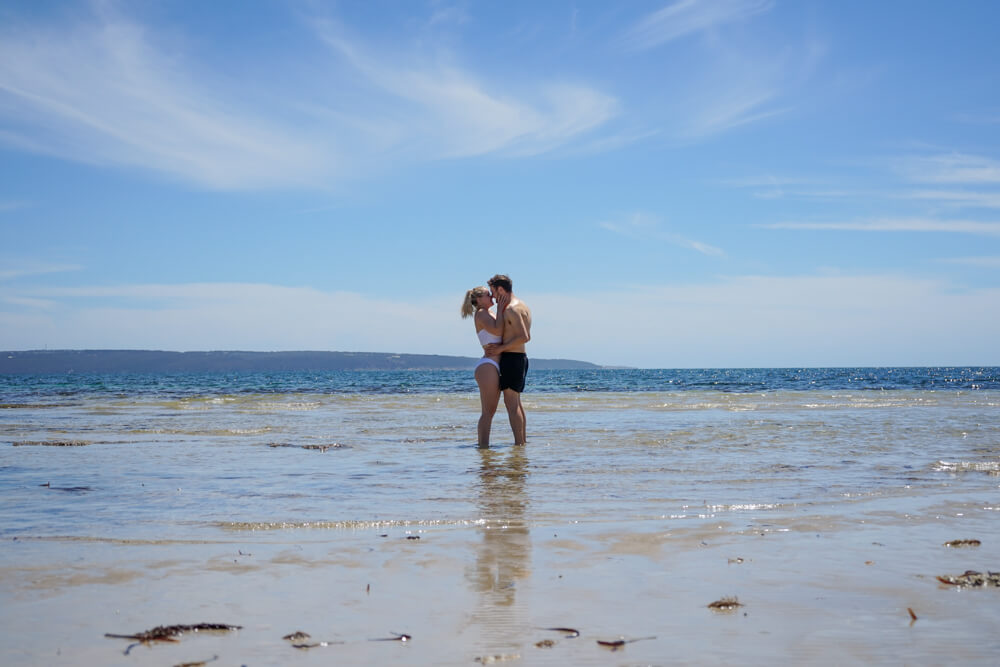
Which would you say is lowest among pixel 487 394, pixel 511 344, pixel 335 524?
pixel 335 524

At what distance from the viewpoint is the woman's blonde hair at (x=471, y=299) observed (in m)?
9.50

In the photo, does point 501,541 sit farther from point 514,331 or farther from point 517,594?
point 514,331

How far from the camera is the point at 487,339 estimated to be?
9500 millimetres

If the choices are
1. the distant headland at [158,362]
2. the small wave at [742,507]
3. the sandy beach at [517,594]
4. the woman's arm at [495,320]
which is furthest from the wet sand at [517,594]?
the distant headland at [158,362]

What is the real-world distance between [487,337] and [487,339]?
0.08 ft

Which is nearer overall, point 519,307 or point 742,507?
point 742,507

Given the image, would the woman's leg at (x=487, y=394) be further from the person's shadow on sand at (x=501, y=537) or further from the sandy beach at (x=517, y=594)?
the sandy beach at (x=517, y=594)

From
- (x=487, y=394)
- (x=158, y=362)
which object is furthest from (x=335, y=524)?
(x=158, y=362)

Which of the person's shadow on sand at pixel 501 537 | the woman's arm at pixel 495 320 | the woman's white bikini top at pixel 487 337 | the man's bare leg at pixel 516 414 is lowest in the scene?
the person's shadow on sand at pixel 501 537

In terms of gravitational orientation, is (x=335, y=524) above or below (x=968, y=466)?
below

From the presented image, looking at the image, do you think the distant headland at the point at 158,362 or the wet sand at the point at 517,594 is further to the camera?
the distant headland at the point at 158,362

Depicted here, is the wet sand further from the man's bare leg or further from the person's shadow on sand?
the man's bare leg

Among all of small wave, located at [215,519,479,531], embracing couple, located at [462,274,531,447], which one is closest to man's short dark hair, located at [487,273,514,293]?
embracing couple, located at [462,274,531,447]

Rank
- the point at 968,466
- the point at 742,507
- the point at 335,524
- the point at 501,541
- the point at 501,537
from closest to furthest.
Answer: the point at 501,541 < the point at 501,537 < the point at 335,524 < the point at 742,507 < the point at 968,466
